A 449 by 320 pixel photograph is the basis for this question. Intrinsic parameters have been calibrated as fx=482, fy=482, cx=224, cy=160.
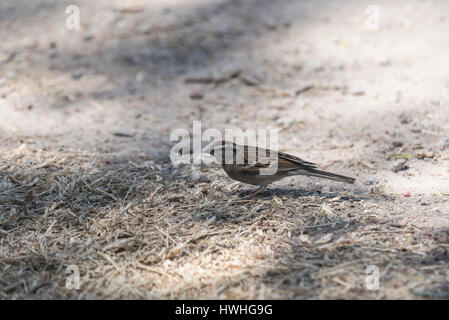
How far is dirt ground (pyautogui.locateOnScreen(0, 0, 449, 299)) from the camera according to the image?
3453 millimetres

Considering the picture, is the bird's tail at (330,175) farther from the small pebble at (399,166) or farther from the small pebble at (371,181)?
the small pebble at (399,166)

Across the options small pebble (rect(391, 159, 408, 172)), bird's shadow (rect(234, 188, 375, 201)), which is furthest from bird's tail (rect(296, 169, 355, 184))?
small pebble (rect(391, 159, 408, 172))

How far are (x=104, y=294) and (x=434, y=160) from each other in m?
3.86

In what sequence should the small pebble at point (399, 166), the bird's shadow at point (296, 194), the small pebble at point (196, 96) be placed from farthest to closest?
1. the small pebble at point (196, 96)
2. the small pebble at point (399, 166)
3. the bird's shadow at point (296, 194)

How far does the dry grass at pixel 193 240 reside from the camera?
129 inches

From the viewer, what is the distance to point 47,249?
3783 millimetres

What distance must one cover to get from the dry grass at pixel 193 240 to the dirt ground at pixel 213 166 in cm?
2

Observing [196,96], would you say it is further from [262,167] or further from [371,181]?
[371,181]

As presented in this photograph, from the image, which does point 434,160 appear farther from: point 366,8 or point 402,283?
point 366,8

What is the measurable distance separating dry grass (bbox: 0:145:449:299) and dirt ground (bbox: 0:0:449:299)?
16mm

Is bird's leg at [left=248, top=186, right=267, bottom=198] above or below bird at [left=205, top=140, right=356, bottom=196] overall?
below

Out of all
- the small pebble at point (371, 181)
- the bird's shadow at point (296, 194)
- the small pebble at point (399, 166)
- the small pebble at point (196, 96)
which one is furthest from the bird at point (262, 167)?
the small pebble at point (196, 96)

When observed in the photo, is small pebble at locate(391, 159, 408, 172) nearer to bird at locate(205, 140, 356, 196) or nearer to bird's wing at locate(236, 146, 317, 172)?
bird at locate(205, 140, 356, 196)

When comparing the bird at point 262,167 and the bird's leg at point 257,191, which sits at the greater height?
the bird at point 262,167
